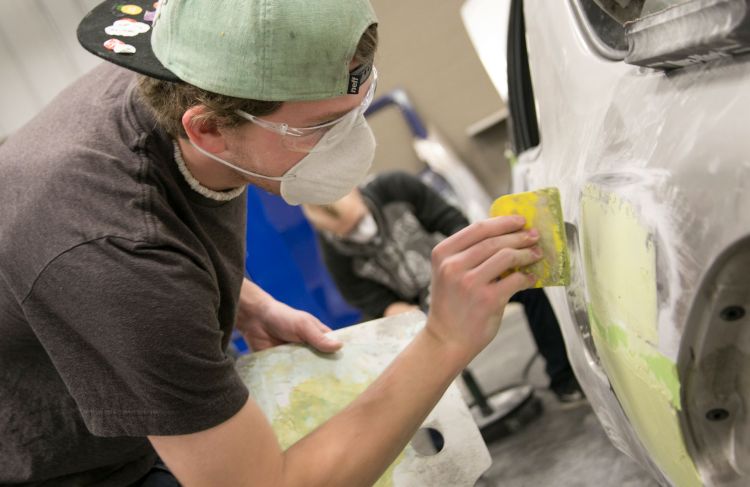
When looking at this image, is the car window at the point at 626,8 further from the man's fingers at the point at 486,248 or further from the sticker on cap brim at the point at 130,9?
the sticker on cap brim at the point at 130,9

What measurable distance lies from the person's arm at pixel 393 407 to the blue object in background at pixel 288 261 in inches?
78.3

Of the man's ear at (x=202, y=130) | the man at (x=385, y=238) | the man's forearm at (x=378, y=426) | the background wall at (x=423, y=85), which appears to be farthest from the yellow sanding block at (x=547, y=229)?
the background wall at (x=423, y=85)

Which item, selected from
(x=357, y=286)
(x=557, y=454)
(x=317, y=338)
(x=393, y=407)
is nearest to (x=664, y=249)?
(x=393, y=407)

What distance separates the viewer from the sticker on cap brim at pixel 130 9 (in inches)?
51.8

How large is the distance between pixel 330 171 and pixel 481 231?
0.35 meters

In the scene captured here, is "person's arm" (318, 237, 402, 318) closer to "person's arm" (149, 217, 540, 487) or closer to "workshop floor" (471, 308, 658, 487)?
"workshop floor" (471, 308, 658, 487)

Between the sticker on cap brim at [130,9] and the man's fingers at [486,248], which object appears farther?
the sticker on cap brim at [130,9]

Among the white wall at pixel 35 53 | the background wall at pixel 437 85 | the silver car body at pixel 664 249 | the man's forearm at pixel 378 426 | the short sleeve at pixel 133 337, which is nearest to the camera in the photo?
the silver car body at pixel 664 249

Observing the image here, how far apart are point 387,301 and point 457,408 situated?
1772mm

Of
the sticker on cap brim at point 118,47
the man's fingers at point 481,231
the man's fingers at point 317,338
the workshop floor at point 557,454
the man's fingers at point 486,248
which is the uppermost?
the sticker on cap brim at point 118,47

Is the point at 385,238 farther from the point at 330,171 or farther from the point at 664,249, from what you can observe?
the point at 664,249

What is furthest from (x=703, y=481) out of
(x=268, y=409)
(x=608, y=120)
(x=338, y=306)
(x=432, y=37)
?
(x=432, y=37)

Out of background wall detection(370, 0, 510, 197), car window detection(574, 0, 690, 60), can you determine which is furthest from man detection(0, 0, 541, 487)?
background wall detection(370, 0, 510, 197)

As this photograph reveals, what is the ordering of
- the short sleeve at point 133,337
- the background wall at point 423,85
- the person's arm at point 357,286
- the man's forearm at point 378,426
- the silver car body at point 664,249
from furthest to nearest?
the background wall at point 423,85 → the person's arm at point 357,286 → the man's forearm at point 378,426 → the short sleeve at point 133,337 → the silver car body at point 664,249
